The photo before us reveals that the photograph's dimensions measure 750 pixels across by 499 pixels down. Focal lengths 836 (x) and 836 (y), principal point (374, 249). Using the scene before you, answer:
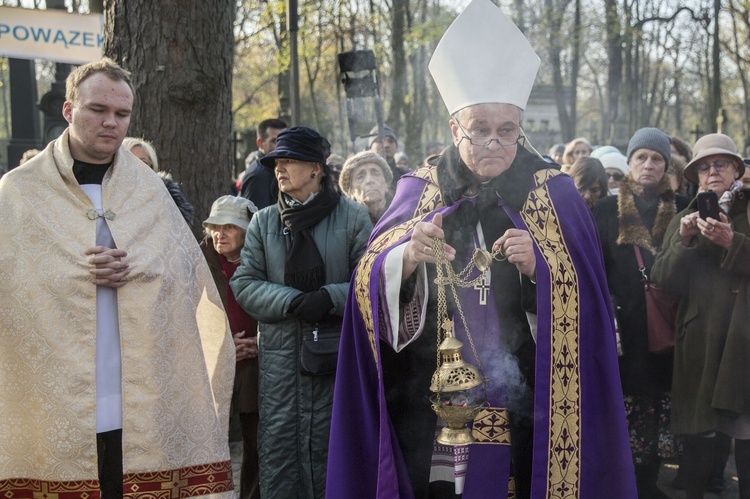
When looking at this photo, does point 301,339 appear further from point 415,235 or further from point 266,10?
→ point 266,10

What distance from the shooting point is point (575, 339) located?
320 cm

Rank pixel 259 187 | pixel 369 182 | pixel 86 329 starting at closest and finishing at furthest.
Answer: pixel 86 329 < pixel 369 182 < pixel 259 187

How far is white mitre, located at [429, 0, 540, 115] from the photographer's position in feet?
11.1

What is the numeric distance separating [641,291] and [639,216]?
0.48 meters

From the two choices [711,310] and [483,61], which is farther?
[711,310]

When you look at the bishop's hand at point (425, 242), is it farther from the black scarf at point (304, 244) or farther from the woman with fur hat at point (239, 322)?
the woman with fur hat at point (239, 322)

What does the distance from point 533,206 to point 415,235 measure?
0.54 meters

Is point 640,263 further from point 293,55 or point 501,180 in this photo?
point 293,55

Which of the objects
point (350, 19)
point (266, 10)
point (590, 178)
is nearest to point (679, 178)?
point (590, 178)

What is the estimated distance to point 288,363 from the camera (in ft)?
14.3

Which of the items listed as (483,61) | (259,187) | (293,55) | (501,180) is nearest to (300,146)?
(483,61)

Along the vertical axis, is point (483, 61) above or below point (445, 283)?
above

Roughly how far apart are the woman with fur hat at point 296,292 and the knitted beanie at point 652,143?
2133 millimetres

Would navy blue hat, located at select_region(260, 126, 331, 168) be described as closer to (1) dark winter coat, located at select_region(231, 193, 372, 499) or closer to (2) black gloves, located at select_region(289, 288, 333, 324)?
(1) dark winter coat, located at select_region(231, 193, 372, 499)
